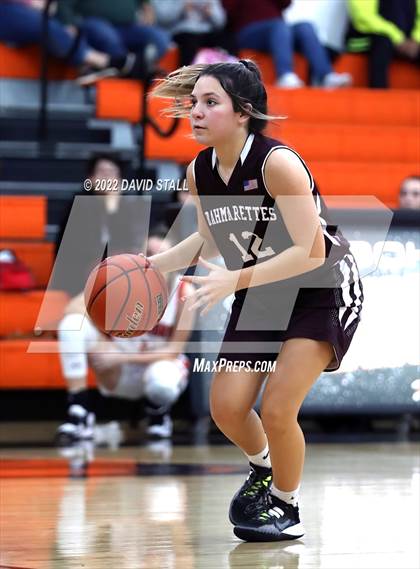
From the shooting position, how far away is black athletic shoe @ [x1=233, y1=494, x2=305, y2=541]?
3.82 metres

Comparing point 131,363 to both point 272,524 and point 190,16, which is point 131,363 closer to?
point 272,524

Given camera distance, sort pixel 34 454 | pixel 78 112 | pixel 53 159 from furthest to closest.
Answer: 1. pixel 78 112
2. pixel 53 159
3. pixel 34 454

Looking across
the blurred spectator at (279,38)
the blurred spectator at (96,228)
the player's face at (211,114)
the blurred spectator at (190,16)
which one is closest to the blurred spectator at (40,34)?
the blurred spectator at (190,16)

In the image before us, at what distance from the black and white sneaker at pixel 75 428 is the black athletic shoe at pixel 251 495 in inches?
89.9

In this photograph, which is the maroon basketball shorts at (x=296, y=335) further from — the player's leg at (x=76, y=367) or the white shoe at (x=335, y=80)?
the white shoe at (x=335, y=80)

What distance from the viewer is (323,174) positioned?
8.31 metres

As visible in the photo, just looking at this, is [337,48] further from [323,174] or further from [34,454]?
[34,454]

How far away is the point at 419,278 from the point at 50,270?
7.16ft

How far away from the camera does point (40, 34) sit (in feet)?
26.8

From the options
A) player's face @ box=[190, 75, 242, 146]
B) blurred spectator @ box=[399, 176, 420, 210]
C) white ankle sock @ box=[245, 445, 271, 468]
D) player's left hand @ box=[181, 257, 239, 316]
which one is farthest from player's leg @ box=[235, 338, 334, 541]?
blurred spectator @ box=[399, 176, 420, 210]

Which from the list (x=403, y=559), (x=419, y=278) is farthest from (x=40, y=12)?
(x=403, y=559)

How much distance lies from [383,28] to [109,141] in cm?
244

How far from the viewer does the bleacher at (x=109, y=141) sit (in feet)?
23.7

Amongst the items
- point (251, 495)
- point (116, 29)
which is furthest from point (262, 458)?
point (116, 29)
